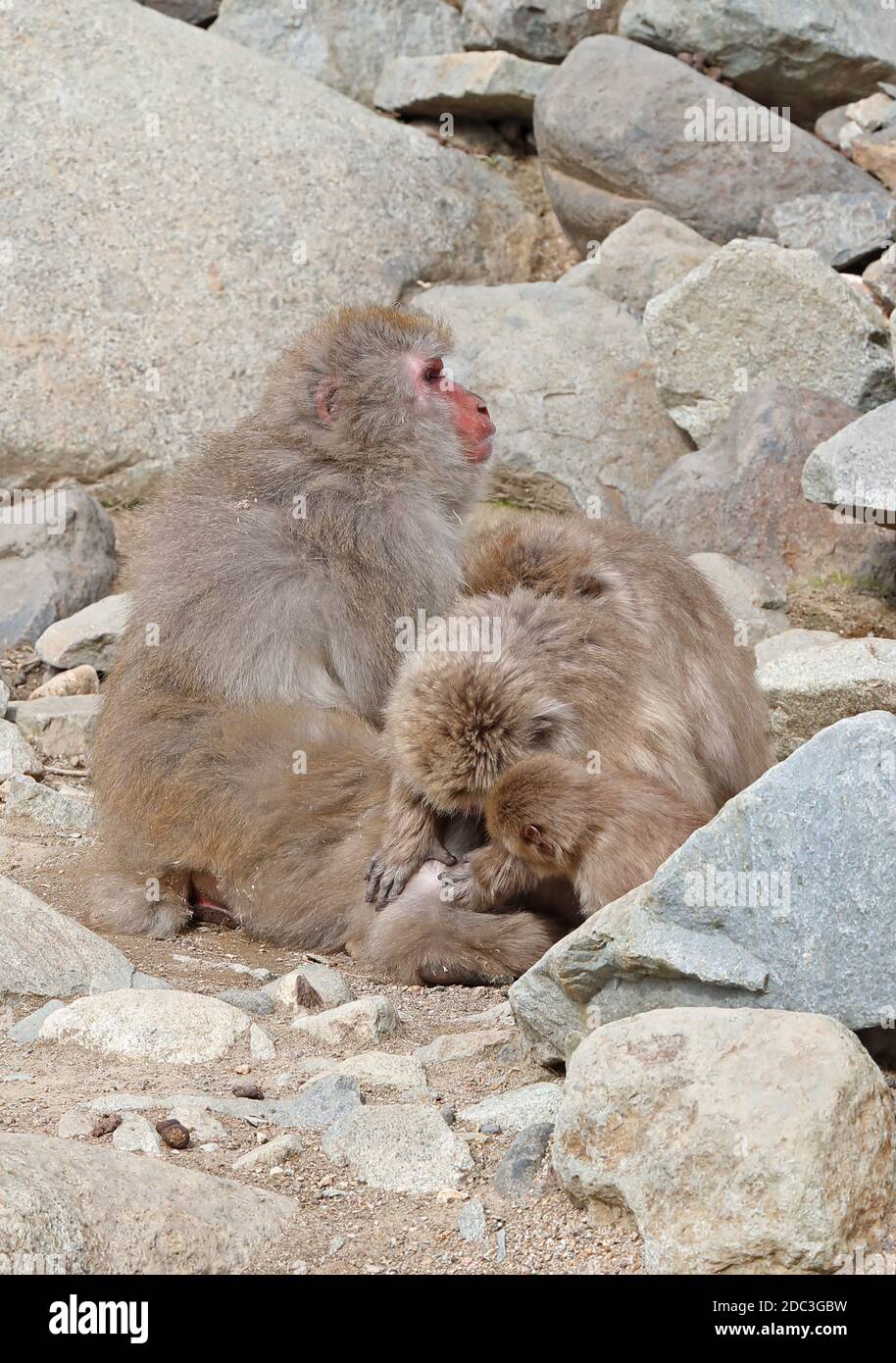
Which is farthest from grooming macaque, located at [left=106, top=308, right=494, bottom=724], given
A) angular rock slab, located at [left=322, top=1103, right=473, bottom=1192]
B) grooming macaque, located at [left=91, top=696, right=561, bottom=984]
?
angular rock slab, located at [left=322, top=1103, right=473, bottom=1192]

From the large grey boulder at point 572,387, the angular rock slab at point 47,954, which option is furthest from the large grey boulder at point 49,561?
the angular rock slab at point 47,954

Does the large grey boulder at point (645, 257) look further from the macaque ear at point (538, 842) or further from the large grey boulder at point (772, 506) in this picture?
the macaque ear at point (538, 842)

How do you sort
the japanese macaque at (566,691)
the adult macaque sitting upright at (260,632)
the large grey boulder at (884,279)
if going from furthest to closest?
the large grey boulder at (884,279) < the adult macaque sitting upright at (260,632) < the japanese macaque at (566,691)

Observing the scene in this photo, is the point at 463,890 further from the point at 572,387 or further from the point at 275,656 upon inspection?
the point at 572,387

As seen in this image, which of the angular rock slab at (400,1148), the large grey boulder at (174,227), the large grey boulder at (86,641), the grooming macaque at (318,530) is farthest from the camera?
the large grey boulder at (174,227)

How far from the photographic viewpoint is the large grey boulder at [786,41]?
9.38 metres

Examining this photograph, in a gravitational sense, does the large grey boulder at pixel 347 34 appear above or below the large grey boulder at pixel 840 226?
above

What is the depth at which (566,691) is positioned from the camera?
434 cm

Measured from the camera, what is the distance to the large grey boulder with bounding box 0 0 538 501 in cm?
900

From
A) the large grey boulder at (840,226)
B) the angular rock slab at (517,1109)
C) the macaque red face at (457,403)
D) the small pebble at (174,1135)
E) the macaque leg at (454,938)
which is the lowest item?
the macaque leg at (454,938)

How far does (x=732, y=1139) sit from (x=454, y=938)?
206 centimetres

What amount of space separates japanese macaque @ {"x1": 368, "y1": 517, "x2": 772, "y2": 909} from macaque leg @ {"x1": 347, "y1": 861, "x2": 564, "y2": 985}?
0.05 m

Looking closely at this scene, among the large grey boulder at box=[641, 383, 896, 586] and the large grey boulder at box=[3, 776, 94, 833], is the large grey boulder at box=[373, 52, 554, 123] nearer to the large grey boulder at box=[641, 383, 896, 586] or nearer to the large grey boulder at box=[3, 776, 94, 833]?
the large grey boulder at box=[641, 383, 896, 586]

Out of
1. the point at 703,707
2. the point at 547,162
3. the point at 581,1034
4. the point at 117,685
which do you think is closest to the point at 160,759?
the point at 117,685
